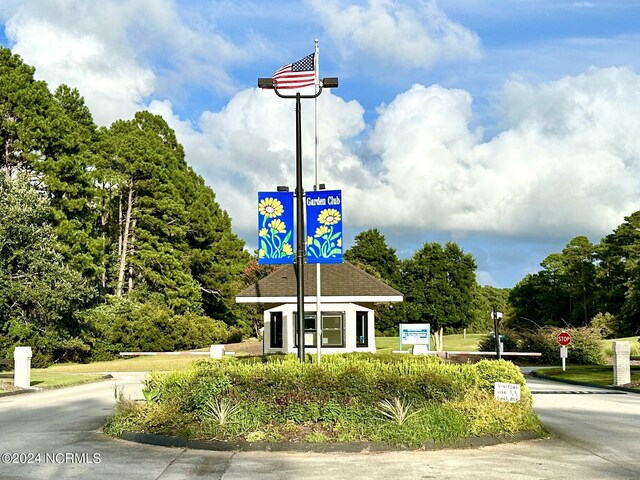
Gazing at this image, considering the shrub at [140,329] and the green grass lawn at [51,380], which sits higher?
the shrub at [140,329]

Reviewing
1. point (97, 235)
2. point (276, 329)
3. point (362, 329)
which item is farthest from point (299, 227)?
point (97, 235)

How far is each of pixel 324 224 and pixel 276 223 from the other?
3.85ft

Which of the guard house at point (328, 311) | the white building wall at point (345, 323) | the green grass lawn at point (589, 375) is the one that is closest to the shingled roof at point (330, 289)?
the guard house at point (328, 311)

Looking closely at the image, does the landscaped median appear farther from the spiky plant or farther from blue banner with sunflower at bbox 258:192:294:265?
blue banner with sunflower at bbox 258:192:294:265

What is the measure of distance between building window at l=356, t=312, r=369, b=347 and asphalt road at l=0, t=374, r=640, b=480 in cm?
2065

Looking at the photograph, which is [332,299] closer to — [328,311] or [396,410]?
[328,311]

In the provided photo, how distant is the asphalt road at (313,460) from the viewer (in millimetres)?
10852

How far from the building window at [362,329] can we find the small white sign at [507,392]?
900 inches

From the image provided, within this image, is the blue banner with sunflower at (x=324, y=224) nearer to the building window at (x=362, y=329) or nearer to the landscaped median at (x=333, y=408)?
the landscaped median at (x=333, y=408)

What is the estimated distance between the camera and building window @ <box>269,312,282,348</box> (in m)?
38.0

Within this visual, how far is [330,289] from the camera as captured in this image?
37250 millimetres

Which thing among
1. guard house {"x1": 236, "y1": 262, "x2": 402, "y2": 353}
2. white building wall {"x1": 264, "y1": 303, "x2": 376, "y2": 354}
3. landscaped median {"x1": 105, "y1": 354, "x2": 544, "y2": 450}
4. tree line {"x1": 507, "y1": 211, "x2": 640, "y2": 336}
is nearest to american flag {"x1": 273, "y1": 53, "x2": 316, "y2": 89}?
landscaped median {"x1": 105, "y1": 354, "x2": 544, "y2": 450}

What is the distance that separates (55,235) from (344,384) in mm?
36933

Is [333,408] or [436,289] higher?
[436,289]
